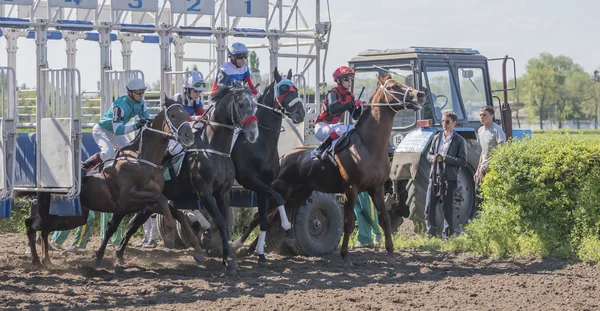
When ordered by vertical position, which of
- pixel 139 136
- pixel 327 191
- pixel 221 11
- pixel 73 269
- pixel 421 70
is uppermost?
pixel 221 11

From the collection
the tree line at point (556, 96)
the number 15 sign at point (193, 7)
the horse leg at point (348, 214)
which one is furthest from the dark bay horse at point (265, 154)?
the tree line at point (556, 96)

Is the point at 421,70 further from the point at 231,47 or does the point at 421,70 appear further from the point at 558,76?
the point at 558,76

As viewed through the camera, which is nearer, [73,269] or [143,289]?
[143,289]

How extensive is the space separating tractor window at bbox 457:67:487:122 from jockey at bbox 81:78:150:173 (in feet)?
17.2

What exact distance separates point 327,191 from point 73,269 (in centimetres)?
310

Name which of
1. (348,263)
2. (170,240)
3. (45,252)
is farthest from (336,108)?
(45,252)

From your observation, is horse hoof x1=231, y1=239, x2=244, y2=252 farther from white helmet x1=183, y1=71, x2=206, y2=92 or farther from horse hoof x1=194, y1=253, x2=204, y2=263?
white helmet x1=183, y1=71, x2=206, y2=92

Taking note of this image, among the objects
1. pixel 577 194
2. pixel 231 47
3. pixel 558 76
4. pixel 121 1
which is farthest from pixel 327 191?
pixel 558 76

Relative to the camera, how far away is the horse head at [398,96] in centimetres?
1052

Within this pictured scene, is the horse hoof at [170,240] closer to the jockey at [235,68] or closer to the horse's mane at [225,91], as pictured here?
the horse's mane at [225,91]

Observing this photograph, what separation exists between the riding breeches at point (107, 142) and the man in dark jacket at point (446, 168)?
4070 millimetres

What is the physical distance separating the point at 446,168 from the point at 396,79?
1779mm

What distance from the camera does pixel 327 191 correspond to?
439 inches

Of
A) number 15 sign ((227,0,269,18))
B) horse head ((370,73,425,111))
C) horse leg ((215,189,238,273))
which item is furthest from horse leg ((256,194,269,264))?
number 15 sign ((227,0,269,18))
